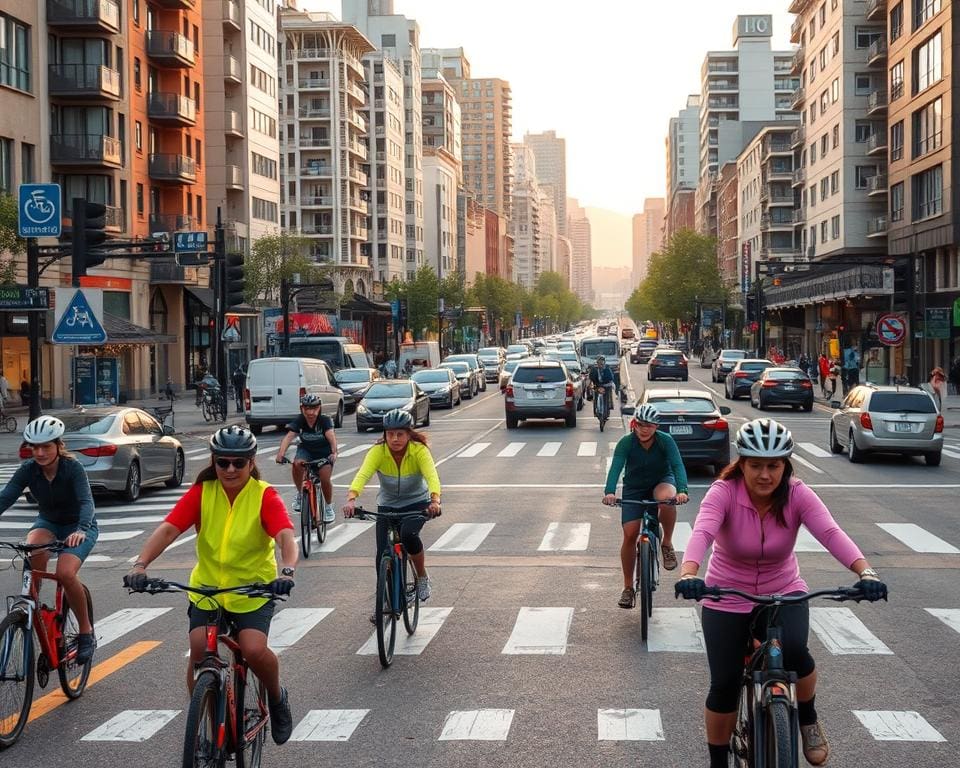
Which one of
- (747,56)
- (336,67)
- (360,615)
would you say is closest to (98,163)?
(360,615)

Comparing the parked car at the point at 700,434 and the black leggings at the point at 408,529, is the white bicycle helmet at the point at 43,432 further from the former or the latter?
the parked car at the point at 700,434

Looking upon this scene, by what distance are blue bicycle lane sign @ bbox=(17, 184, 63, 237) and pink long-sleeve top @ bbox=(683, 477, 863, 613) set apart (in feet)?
71.8

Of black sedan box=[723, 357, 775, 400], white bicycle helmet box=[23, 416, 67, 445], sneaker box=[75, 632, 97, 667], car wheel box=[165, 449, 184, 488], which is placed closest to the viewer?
white bicycle helmet box=[23, 416, 67, 445]

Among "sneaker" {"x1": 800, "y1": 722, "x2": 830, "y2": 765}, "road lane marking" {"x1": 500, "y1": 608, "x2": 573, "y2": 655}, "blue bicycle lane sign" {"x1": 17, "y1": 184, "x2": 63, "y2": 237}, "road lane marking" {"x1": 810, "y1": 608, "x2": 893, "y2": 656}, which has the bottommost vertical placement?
"road lane marking" {"x1": 810, "y1": 608, "x2": 893, "y2": 656}

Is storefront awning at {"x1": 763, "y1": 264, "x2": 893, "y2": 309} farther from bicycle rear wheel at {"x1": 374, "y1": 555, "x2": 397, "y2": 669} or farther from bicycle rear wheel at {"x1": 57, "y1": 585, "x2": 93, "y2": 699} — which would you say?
bicycle rear wheel at {"x1": 57, "y1": 585, "x2": 93, "y2": 699}

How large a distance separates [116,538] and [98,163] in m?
36.7

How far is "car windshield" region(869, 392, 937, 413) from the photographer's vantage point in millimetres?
24859

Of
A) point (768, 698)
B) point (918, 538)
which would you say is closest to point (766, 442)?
point (768, 698)

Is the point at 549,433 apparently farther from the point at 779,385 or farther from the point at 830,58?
the point at 830,58

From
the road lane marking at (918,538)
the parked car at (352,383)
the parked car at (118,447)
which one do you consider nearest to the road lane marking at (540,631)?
the road lane marking at (918,538)

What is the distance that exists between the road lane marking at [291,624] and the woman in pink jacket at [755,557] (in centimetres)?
475

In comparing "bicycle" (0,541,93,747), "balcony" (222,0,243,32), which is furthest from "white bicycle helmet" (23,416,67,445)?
"balcony" (222,0,243,32)

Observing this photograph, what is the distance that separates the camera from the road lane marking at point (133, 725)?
24.4ft

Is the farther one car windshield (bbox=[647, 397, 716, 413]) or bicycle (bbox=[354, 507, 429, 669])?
car windshield (bbox=[647, 397, 716, 413])
